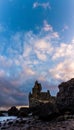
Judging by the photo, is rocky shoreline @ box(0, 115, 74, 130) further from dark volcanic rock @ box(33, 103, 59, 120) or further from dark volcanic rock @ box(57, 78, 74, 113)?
dark volcanic rock @ box(57, 78, 74, 113)

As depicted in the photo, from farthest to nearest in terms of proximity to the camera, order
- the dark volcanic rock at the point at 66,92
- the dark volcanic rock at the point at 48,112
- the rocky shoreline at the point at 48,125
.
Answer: the dark volcanic rock at the point at 66,92 → the dark volcanic rock at the point at 48,112 → the rocky shoreline at the point at 48,125

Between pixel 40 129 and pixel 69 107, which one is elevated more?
pixel 69 107

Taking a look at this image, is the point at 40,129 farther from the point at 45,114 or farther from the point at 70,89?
the point at 70,89

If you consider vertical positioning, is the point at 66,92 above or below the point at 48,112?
above

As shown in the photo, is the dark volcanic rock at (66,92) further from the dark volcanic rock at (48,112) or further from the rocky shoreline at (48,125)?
the rocky shoreline at (48,125)

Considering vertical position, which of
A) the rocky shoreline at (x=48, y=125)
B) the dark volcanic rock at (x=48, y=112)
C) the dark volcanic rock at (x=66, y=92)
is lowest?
the rocky shoreline at (x=48, y=125)

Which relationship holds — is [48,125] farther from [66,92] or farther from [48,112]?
[66,92]

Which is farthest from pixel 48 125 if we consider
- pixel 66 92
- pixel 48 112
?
pixel 66 92

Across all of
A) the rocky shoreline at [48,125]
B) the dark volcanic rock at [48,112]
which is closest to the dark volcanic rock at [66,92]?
the dark volcanic rock at [48,112]

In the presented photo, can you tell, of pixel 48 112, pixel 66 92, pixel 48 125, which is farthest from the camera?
pixel 66 92

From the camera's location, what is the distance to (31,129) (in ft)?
117

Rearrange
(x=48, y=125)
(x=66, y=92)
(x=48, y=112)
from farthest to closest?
(x=66, y=92) → (x=48, y=112) → (x=48, y=125)

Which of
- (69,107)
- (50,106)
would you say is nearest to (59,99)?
(69,107)

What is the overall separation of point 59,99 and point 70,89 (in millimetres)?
12625
